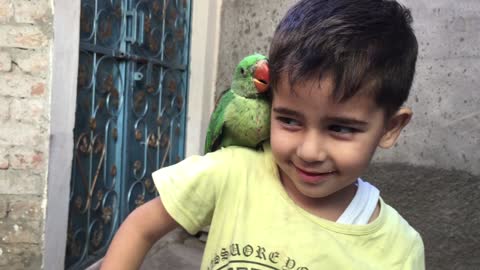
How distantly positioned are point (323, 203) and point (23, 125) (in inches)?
65.2

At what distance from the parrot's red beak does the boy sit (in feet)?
0.38

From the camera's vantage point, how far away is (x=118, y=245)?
94 centimetres

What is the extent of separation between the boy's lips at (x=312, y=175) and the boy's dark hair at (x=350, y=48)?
0.47ft

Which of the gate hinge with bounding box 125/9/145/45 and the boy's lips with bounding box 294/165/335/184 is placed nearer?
the boy's lips with bounding box 294/165/335/184

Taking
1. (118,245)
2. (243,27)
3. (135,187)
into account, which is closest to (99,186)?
(135,187)

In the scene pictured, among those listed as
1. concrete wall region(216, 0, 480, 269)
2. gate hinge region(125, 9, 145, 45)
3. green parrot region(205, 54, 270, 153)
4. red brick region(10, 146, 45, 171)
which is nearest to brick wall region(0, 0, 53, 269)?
red brick region(10, 146, 45, 171)

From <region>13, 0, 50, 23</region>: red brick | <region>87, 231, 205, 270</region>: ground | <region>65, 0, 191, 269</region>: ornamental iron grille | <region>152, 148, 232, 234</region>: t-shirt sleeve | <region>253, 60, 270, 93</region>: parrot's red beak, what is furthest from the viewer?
<region>87, 231, 205, 270</region>: ground

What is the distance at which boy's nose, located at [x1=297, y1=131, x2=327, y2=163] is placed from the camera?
85 cm

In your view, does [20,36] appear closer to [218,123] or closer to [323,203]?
[218,123]

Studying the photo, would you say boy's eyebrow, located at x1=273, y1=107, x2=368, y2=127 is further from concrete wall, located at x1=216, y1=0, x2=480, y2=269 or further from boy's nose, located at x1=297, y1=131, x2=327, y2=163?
concrete wall, located at x1=216, y1=0, x2=480, y2=269

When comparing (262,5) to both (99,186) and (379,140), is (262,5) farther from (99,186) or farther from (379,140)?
(379,140)

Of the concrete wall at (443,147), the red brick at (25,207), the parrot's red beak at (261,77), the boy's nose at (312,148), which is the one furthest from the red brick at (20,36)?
the concrete wall at (443,147)

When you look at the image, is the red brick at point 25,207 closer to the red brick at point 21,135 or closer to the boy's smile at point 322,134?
the red brick at point 21,135

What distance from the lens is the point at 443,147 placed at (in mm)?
2779
